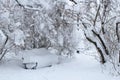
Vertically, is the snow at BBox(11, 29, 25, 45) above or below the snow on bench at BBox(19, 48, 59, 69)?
above

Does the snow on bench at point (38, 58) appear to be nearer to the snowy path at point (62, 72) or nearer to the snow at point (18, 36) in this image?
the snowy path at point (62, 72)

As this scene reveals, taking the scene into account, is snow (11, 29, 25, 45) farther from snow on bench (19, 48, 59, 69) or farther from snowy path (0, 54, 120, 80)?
snowy path (0, 54, 120, 80)

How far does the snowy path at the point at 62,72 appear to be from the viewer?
8.73m

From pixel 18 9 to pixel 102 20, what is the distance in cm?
276

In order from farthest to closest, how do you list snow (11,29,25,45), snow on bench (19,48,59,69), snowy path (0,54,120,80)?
1. snow on bench (19,48,59,69)
2. snow (11,29,25,45)
3. snowy path (0,54,120,80)

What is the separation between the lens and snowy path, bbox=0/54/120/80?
8727mm

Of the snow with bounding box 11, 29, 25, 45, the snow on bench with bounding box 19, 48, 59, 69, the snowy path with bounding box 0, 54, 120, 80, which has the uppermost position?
the snow with bounding box 11, 29, 25, 45

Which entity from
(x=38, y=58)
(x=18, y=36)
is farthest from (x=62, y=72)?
(x=18, y=36)

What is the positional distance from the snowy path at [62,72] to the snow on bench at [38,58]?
291 mm

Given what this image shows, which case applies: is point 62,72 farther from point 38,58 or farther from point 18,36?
point 18,36

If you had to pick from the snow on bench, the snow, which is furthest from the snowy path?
the snow

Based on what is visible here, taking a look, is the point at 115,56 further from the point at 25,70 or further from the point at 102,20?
the point at 25,70

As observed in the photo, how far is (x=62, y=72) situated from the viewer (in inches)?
363

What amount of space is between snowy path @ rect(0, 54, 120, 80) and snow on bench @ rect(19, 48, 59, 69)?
0.96 ft
